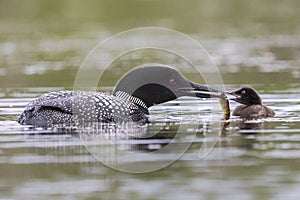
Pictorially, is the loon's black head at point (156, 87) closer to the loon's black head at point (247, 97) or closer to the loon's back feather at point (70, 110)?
the loon's black head at point (247, 97)

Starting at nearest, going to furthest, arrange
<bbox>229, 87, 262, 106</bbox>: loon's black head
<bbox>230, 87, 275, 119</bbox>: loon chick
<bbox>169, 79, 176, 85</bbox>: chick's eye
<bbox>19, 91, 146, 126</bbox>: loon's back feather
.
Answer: <bbox>19, 91, 146, 126</bbox>: loon's back feather < <bbox>230, 87, 275, 119</bbox>: loon chick < <bbox>169, 79, 176, 85</bbox>: chick's eye < <bbox>229, 87, 262, 106</bbox>: loon's black head

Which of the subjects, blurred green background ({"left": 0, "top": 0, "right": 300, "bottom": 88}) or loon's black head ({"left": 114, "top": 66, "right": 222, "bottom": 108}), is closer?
loon's black head ({"left": 114, "top": 66, "right": 222, "bottom": 108})

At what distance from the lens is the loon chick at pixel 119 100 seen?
31.0 ft

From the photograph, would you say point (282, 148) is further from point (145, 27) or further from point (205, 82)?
point (145, 27)

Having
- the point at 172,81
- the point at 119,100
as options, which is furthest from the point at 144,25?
the point at 119,100

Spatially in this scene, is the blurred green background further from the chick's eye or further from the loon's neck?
the loon's neck

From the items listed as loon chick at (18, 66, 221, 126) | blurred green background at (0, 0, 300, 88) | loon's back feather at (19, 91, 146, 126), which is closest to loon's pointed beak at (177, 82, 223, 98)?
loon chick at (18, 66, 221, 126)

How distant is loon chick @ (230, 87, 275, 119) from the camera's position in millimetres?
9945

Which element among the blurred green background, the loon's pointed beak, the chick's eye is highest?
the blurred green background

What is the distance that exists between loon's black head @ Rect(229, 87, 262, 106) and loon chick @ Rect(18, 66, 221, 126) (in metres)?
0.42

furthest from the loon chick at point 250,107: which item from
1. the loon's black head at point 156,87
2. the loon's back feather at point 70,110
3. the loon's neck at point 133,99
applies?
the loon's back feather at point 70,110

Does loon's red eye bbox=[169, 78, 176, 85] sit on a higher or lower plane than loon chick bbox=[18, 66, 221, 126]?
higher

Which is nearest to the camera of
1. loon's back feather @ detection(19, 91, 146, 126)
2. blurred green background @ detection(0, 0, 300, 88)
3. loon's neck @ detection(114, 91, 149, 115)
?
loon's back feather @ detection(19, 91, 146, 126)

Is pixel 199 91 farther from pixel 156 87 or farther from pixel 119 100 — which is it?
pixel 119 100
